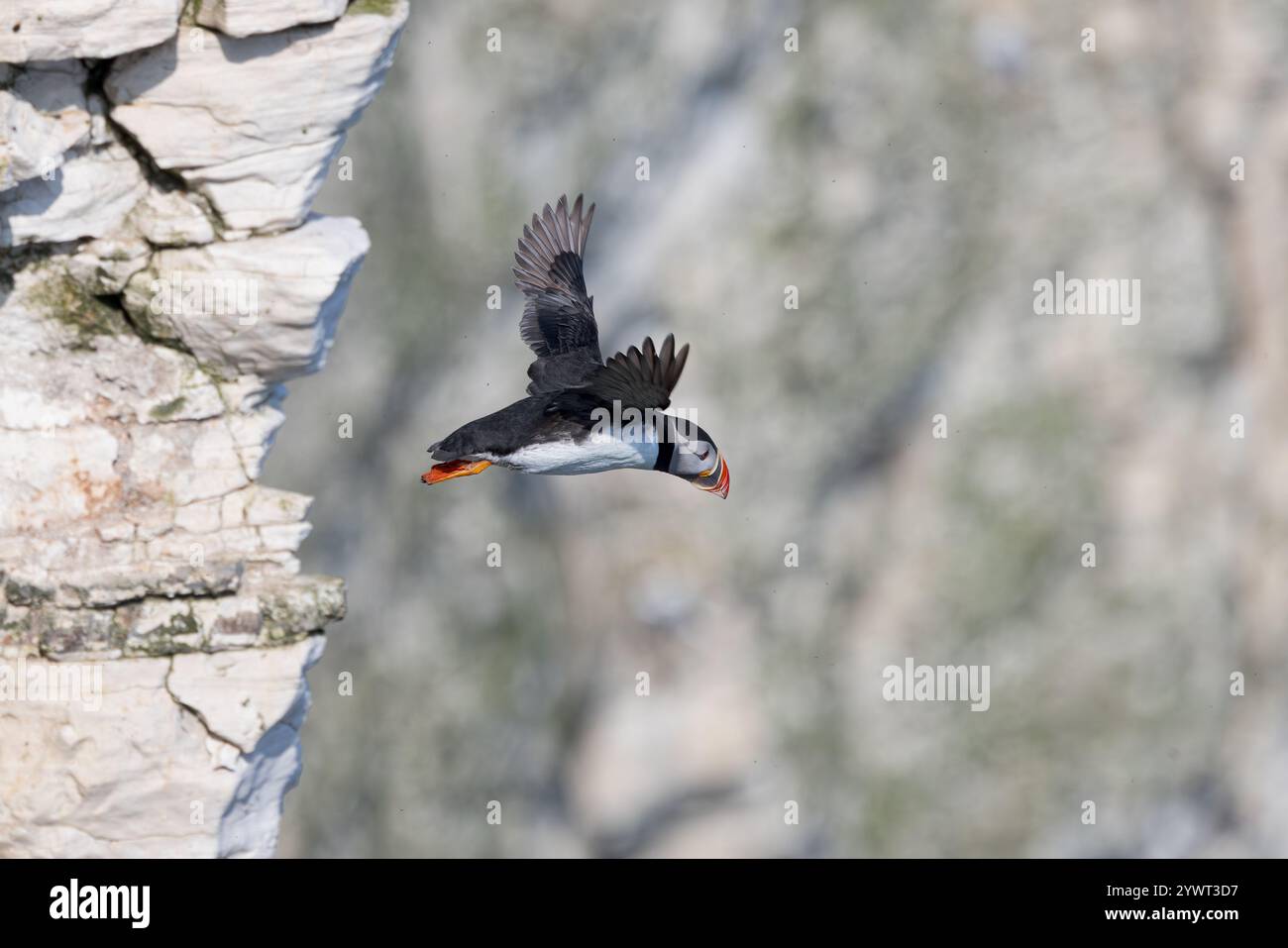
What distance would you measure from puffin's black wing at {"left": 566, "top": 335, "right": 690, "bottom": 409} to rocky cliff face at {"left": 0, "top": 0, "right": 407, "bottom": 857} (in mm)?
2737

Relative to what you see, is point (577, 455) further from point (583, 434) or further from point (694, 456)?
point (694, 456)

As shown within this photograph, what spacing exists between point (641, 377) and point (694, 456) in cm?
118

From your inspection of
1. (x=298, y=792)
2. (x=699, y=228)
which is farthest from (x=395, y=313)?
(x=298, y=792)

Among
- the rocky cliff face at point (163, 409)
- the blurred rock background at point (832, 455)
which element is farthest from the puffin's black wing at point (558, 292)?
the blurred rock background at point (832, 455)

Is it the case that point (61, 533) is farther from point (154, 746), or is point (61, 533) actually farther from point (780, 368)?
point (780, 368)

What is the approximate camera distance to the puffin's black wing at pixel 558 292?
10297 mm

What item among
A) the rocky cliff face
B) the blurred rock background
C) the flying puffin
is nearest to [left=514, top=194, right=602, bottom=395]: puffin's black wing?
the flying puffin

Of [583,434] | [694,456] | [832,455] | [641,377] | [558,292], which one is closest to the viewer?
[641,377]

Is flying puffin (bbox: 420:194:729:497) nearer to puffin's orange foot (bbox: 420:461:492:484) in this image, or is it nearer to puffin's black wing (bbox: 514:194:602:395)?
puffin's orange foot (bbox: 420:461:492:484)

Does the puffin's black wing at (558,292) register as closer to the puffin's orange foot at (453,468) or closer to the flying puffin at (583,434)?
the flying puffin at (583,434)

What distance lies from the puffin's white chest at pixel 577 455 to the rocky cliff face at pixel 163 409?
7.33 feet

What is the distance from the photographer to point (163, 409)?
1092 cm

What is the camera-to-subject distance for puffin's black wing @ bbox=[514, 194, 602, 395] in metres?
10.3

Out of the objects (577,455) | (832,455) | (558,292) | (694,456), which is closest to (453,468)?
(577,455)
